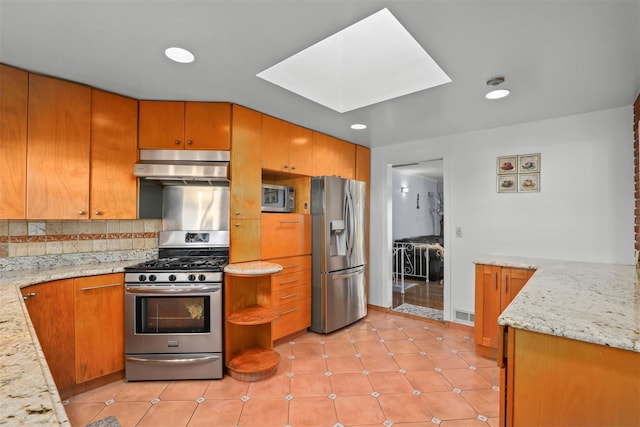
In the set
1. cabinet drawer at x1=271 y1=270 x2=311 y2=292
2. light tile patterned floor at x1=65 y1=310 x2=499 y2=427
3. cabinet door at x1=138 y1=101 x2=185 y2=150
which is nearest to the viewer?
light tile patterned floor at x1=65 y1=310 x2=499 y2=427

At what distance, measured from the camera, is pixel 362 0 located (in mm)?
1323

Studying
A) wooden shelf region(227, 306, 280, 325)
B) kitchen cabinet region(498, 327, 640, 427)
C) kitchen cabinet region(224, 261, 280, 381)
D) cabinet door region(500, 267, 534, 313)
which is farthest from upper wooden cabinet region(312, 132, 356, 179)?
kitchen cabinet region(498, 327, 640, 427)

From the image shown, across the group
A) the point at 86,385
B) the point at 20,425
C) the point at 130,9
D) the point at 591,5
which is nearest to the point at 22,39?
the point at 130,9

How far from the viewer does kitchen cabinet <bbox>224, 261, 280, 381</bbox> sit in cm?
232

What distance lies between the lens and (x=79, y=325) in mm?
2080

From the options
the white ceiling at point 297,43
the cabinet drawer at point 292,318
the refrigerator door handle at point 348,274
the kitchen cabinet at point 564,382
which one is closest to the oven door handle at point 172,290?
the cabinet drawer at point 292,318

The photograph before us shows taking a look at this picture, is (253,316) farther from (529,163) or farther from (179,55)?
(529,163)

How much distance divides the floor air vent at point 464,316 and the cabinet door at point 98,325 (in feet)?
10.9

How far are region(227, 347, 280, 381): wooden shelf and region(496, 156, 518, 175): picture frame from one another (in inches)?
115

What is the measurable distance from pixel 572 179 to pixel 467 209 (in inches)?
37.5

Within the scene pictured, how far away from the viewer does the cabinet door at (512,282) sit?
2.52m

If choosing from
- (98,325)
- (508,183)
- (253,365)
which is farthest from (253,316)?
(508,183)

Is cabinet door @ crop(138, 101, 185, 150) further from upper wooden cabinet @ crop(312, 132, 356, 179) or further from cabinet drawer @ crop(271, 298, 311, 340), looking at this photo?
cabinet drawer @ crop(271, 298, 311, 340)

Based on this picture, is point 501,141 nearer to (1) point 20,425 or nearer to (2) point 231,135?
(2) point 231,135
